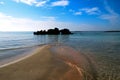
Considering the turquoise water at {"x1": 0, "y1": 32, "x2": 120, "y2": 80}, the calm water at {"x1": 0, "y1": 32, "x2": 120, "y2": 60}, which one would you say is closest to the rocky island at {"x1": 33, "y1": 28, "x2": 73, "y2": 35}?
the calm water at {"x1": 0, "y1": 32, "x2": 120, "y2": 60}

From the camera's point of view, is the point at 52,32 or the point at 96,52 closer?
the point at 96,52

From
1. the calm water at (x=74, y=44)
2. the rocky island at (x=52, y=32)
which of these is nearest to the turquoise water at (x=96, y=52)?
the calm water at (x=74, y=44)

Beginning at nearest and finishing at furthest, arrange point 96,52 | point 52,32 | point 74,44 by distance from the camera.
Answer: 1. point 96,52
2. point 74,44
3. point 52,32

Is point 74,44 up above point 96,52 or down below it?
below

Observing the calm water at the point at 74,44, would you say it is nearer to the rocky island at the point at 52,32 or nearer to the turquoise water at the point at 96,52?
the turquoise water at the point at 96,52

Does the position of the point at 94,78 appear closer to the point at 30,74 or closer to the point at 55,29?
the point at 30,74

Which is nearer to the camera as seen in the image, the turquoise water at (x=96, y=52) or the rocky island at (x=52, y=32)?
the turquoise water at (x=96, y=52)

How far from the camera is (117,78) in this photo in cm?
652

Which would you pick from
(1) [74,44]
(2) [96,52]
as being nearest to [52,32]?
(1) [74,44]

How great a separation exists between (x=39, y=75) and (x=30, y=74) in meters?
0.46

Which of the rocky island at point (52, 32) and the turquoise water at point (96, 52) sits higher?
the rocky island at point (52, 32)

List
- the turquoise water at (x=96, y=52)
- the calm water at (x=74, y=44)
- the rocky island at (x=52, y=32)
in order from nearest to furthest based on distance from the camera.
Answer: the turquoise water at (x=96, y=52)
the calm water at (x=74, y=44)
the rocky island at (x=52, y=32)

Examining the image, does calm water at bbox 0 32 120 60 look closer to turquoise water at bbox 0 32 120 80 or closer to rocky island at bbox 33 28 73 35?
turquoise water at bbox 0 32 120 80

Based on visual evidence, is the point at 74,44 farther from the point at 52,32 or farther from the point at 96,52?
the point at 52,32
